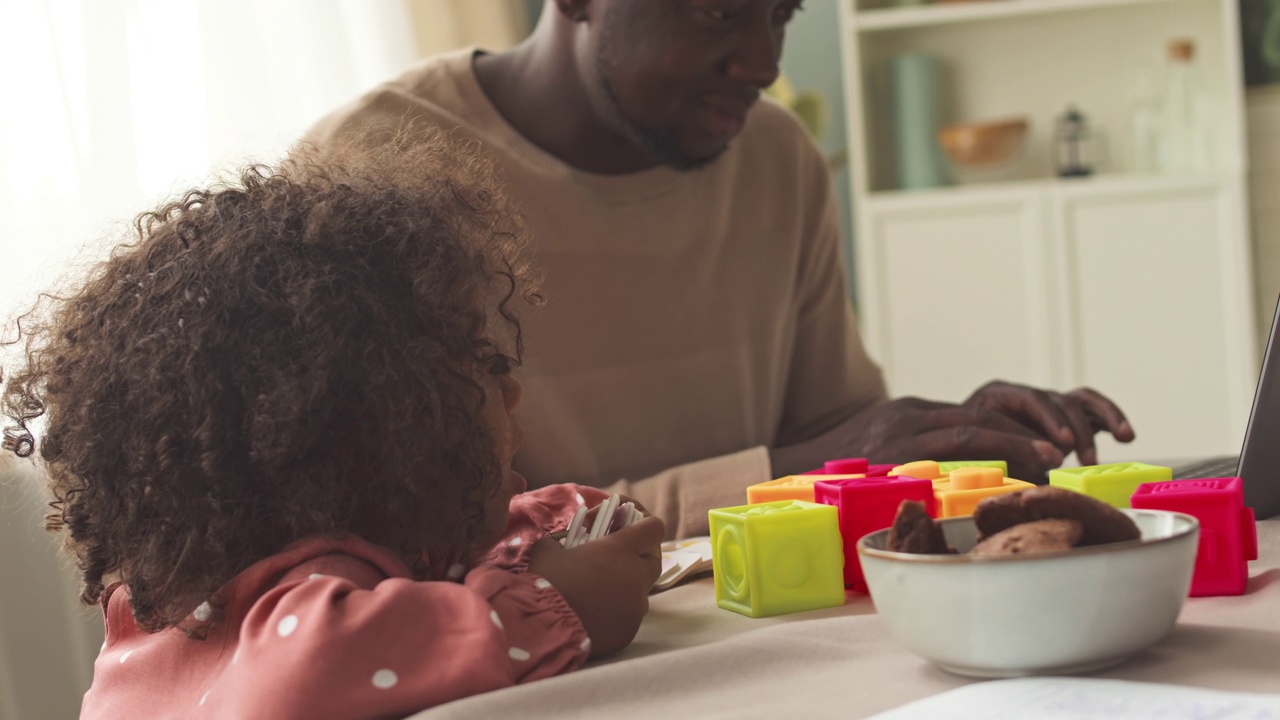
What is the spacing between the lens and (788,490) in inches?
32.5

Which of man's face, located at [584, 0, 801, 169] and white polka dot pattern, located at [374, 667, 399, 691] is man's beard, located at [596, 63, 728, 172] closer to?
man's face, located at [584, 0, 801, 169]

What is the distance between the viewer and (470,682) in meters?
0.57

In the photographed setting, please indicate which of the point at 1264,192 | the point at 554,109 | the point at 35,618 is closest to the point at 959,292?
the point at 1264,192

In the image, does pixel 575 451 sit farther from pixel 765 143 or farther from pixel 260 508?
pixel 260 508

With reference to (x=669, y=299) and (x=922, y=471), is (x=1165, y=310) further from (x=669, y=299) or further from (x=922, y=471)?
(x=922, y=471)

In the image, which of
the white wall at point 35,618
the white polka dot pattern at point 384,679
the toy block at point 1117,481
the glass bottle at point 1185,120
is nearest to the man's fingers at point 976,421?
the toy block at point 1117,481

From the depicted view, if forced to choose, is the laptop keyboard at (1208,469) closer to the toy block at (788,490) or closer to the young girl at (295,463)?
the toy block at (788,490)

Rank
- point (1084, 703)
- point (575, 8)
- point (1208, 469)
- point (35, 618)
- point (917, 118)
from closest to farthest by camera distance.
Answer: point (1084, 703), point (1208, 469), point (35, 618), point (575, 8), point (917, 118)

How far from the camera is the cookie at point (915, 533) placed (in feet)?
1.80

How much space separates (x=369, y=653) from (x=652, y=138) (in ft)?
3.61

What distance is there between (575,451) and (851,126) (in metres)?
1.81

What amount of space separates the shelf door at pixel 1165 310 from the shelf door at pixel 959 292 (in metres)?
0.09

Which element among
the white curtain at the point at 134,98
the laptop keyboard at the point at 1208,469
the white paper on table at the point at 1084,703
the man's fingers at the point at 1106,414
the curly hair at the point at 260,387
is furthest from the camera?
the white curtain at the point at 134,98

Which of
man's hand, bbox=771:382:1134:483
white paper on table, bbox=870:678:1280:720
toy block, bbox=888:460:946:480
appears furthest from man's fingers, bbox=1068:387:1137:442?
white paper on table, bbox=870:678:1280:720
